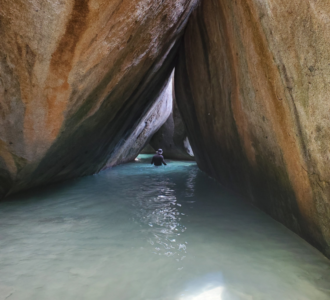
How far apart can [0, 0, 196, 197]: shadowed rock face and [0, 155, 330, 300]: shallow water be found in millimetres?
1126

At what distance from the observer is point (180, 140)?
15898mm

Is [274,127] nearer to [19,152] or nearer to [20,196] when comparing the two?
[19,152]

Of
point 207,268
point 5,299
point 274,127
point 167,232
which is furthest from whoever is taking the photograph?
point 167,232

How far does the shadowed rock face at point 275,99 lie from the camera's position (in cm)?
224

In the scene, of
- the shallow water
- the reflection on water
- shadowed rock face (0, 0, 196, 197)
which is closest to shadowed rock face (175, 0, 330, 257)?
the shallow water

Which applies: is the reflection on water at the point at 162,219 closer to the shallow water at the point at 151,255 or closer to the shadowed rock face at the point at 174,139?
the shallow water at the point at 151,255

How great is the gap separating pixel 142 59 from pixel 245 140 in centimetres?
262

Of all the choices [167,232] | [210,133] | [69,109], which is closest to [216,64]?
[210,133]

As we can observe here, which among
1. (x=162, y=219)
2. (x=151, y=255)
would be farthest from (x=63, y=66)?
(x=151, y=255)

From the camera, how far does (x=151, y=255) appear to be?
110 inches

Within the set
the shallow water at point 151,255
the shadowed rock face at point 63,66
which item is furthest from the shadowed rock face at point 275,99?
the shadowed rock face at point 63,66

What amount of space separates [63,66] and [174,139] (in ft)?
41.1

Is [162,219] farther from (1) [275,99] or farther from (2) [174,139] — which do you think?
(2) [174,139]

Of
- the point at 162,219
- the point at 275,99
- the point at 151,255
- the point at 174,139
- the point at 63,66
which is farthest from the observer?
the point at 174,139
